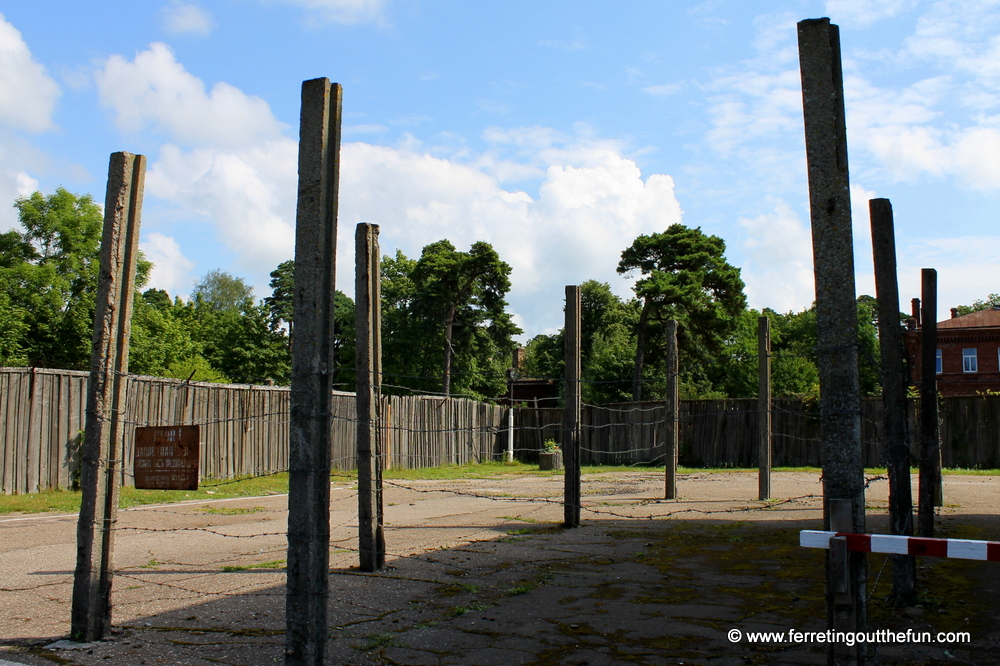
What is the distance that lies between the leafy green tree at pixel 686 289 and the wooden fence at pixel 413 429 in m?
7.61

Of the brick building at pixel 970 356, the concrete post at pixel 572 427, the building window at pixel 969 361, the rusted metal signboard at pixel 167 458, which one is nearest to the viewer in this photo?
the rusted metal signboard at pixel 167 458

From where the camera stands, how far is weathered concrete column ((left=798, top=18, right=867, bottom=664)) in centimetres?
384

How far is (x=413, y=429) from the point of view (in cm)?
2069

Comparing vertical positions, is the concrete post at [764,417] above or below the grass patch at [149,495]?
above

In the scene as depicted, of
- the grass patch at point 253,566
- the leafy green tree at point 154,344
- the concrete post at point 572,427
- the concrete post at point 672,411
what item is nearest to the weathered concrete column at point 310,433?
the grass patch at point 253,566

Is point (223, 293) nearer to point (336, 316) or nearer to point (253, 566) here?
point (336, 316)

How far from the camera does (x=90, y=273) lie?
98.5ft

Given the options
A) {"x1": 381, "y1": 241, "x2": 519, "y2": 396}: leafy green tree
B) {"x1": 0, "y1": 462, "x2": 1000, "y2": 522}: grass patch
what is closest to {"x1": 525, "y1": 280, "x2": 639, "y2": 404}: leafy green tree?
{"x1": 381, "y1": 241, "x2": 519, "y2": 396}: leafy green tree

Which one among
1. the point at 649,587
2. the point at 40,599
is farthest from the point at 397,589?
the point at 40,599

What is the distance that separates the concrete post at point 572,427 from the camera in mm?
9438

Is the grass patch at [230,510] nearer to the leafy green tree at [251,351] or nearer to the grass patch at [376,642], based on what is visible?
the grass patch at [376,642]

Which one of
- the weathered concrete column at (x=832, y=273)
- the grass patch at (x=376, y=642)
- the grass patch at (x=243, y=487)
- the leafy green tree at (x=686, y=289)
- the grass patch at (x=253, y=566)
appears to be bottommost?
the grass patch at (x=243, y=487)

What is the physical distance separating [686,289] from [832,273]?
29.3m

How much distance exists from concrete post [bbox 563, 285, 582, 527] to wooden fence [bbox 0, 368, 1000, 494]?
273 centimetres
